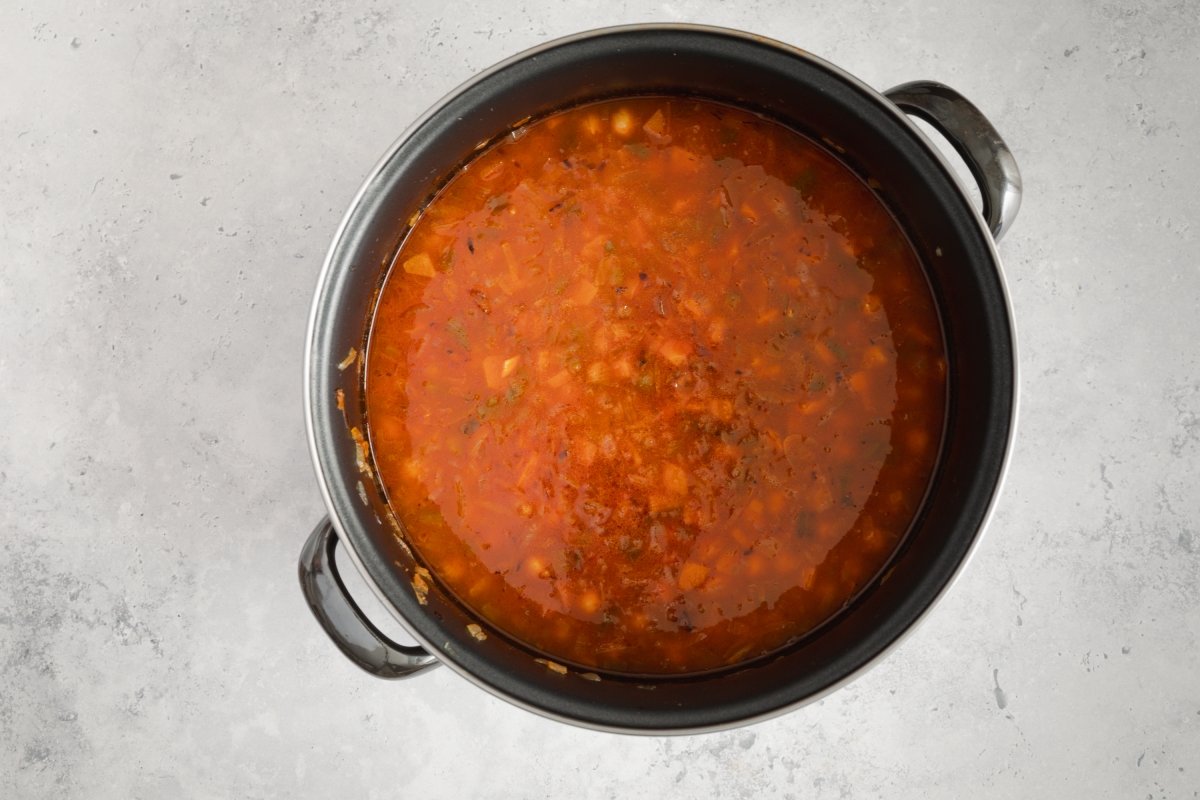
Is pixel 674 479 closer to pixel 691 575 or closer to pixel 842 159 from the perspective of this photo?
pixel 691 575

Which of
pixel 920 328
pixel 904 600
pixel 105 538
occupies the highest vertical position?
pixel 920 328

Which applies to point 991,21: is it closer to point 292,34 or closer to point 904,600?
point 904,600

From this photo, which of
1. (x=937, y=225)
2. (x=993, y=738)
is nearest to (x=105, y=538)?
(x=937, y=225)

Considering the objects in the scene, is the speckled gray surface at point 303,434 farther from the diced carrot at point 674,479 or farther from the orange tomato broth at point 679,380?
the diced carrot at point 674,479

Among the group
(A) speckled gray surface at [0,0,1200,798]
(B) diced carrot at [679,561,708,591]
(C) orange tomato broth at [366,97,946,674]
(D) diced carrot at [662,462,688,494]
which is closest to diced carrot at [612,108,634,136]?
(C) orange tomato broth at [366,97,946,674]

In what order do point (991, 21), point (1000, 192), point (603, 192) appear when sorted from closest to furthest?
point (1000, 192) < point (603, 192) < point (991, 21)

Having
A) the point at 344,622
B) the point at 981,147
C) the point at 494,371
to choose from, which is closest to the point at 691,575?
the point at 494,371
